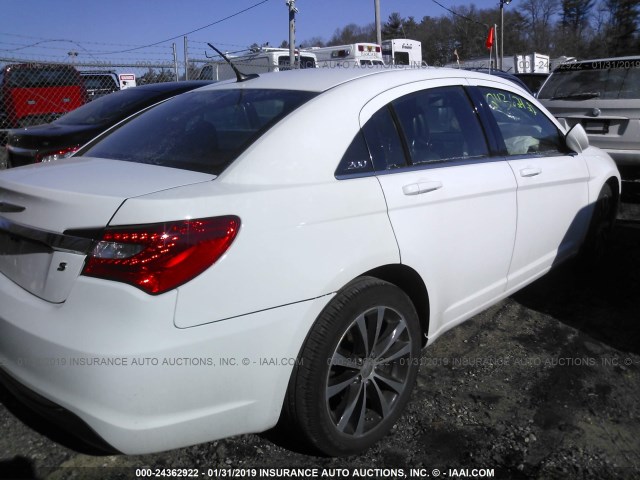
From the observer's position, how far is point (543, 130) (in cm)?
382

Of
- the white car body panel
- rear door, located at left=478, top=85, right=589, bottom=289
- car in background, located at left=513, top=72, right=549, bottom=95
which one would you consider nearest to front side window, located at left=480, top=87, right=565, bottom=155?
rear door, located at left=478, top=85, right=589, bottom=289

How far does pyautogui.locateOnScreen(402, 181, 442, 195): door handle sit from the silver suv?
5.04 m

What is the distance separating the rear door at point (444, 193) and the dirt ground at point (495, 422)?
1.34ft

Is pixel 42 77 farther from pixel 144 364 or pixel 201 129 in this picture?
pixel 144 364

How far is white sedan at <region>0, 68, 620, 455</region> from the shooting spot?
1.83 metres

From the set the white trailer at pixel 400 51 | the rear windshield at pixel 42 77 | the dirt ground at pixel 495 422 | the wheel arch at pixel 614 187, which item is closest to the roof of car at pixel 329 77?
the dirt ground at pixel 495 422

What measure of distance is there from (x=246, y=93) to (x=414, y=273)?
1260 millimetres

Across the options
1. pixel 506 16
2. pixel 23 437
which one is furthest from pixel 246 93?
pixel 506 16

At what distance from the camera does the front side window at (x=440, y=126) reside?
2.78 m

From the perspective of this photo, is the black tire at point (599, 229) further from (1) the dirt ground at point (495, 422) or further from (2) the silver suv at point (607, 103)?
(2) the silver suv at point (607, 103)

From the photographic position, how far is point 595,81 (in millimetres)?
7152

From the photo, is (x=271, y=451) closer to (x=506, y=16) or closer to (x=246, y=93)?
(x=246, y=93)

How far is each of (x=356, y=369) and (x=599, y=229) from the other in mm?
3011

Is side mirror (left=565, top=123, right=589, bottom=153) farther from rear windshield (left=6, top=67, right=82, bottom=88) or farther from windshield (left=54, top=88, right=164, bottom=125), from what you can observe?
rear windshield (left=6, top=67, right=82, bottom=88)
